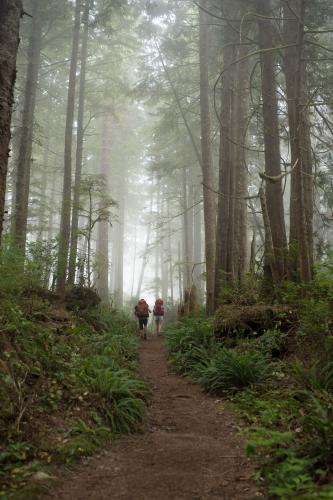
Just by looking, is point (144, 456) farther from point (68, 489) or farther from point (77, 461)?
point (68, 489)

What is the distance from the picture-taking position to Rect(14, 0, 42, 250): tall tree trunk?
1217 centimetres

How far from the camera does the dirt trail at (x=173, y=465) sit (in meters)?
3.16

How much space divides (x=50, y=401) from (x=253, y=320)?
4.47m

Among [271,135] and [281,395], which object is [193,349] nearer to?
[281,395]

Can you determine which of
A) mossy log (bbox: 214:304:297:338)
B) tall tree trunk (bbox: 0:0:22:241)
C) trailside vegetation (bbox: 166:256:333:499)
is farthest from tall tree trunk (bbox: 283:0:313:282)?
tall tree trunk (bbox: 0:0:22:241)

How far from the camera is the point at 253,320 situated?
25.0ft

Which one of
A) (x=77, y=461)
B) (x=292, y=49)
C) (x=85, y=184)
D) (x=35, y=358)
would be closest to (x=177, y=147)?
(x=85, y=184)

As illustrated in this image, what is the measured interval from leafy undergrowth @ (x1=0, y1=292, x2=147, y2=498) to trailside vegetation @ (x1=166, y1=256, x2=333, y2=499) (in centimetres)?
148

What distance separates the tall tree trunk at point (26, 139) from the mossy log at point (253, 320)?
21.7 feet

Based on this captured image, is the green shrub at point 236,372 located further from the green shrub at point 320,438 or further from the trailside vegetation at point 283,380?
the green shrub at point 320,438

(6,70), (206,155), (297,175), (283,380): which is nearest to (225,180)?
(206,155)

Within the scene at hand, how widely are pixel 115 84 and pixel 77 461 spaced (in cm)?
1936

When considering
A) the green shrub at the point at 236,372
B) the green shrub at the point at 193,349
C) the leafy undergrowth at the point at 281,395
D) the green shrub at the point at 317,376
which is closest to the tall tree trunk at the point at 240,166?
the green shrub at the point at 193,349

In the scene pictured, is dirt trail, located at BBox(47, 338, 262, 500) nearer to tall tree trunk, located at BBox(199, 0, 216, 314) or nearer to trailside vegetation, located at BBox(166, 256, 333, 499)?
trailside vegetation, located at BBox(166, 256, 333, 499)
